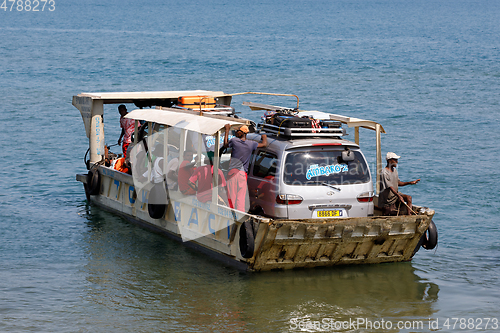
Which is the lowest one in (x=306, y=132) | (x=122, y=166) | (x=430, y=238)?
(x=430, y=238)

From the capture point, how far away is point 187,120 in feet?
38.4

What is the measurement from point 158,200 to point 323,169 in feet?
11.2

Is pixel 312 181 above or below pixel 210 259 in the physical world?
above

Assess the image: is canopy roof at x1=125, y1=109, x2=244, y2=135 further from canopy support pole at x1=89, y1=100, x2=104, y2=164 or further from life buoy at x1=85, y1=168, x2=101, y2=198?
life buoy at x1=85, y1=168, x2=101, y2=198

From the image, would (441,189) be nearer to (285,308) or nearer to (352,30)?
(285,308)

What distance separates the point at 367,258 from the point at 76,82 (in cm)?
3251

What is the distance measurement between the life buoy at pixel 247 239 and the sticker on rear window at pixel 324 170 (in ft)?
4.06

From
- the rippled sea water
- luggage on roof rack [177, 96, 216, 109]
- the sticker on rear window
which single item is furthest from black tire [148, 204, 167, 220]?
the sticker on rear window

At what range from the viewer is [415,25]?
104 metres

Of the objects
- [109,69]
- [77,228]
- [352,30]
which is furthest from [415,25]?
[77,228]

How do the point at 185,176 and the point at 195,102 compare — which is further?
the point at 195,102

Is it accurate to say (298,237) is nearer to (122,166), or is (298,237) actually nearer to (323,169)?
(323,169)

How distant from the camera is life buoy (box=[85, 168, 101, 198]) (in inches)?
593

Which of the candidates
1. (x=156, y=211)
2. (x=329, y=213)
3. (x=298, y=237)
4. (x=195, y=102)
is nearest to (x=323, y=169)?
(x=329, y=213)
